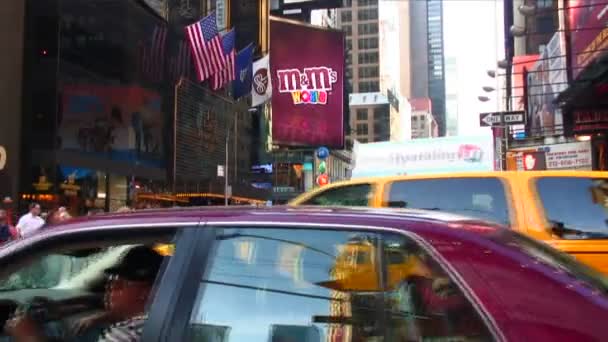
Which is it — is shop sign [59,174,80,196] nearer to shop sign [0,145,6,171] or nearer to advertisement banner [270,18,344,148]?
shop sign [0,145,6,171]

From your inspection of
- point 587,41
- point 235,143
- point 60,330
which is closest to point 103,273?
point 60,330

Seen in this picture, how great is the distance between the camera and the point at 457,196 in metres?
5.77

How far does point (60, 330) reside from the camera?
9.76ft

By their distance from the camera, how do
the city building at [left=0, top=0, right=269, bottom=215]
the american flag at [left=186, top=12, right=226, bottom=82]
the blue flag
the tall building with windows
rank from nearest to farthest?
the city building at [left=0, top=0, right=269, bottom=215], the american flag at [left=186, top=12, right=226, bottom=82], the blue flag, the tall building with windows

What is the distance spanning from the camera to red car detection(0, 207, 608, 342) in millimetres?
1999

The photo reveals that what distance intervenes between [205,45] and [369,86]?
123m

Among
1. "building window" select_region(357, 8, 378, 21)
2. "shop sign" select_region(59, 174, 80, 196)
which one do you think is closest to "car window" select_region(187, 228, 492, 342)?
"shop sign" select_region(59, 174, 80, 196)

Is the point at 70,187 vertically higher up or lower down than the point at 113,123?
lower down

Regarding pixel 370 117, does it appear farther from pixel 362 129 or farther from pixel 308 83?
pixel 308 83

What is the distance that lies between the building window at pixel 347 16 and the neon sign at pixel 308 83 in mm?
103999

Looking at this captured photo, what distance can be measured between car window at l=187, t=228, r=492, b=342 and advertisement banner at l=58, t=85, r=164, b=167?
861 inches

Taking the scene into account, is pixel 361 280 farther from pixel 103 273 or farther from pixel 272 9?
pixel 272 9

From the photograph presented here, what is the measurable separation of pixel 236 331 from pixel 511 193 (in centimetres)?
388

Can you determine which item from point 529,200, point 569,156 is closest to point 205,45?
point 569,156
